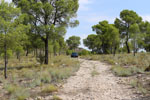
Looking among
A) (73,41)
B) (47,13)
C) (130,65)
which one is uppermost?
(73,41)

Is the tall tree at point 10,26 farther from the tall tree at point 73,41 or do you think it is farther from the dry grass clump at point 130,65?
the tall tree at point 73,41

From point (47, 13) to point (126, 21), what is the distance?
3245 centimetres

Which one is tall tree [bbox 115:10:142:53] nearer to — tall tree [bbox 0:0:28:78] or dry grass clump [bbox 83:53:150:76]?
dry grass clump [bbox 83:53:150:76]

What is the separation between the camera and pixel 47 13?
20.8m

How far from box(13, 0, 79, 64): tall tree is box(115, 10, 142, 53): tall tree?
28157 millimetres

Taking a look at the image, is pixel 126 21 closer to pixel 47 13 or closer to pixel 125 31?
pixel 125 31

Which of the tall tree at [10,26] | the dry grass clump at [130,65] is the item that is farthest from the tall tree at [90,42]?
the tall tree at [10,26]

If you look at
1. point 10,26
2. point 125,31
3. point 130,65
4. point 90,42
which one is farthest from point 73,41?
point 10,26

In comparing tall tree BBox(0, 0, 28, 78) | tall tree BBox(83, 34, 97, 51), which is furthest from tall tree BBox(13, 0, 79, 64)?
tall tree BBox(83, 34, 97, 51)

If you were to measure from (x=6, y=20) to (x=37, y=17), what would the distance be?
24.6ft

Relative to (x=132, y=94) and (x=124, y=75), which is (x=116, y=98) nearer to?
(x=132, y=94)

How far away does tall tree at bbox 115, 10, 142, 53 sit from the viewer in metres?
46.7

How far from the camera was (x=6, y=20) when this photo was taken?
46.8 feet

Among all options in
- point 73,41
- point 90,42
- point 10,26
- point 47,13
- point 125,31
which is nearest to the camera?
point 10,26
